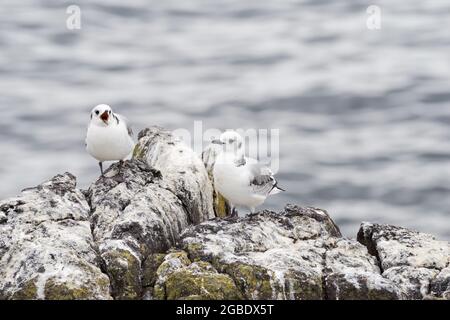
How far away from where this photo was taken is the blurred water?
2784cm

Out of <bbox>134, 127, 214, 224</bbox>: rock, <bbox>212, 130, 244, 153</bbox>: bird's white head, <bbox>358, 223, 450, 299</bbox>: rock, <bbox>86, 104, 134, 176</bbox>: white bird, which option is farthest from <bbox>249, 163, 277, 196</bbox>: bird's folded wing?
<bbox>86, 104, 134, 176</bbox>: white bird

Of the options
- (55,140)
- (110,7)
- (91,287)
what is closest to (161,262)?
(91,287)

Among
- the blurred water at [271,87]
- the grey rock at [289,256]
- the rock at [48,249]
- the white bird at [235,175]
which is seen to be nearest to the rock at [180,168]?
the white bird at [235,175]

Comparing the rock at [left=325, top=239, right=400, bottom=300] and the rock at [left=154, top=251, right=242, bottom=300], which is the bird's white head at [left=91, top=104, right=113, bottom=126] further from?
the rock at [left=325, top=239, right=400, bottom=300]

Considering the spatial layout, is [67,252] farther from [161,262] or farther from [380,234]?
[380,234]

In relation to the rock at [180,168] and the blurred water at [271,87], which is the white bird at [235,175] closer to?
the rock at [180,168]

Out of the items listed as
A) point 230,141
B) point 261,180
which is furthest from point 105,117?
point 261,180

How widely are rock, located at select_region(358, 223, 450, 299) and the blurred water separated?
12612 millimetres

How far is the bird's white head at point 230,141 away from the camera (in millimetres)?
12180

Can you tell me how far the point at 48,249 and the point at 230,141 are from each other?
308 centimetres

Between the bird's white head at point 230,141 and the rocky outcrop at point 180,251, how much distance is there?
786 millimetres

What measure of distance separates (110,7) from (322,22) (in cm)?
1006

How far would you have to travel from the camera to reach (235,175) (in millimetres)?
12266

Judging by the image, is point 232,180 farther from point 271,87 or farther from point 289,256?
point 271,87
